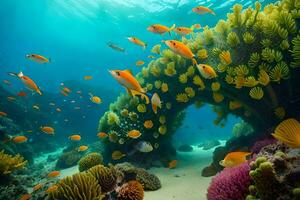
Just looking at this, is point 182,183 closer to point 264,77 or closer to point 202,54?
point 264,77

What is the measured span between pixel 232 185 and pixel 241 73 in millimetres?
3419

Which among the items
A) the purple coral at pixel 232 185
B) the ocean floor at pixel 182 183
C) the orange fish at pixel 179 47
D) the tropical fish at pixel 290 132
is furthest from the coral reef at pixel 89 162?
the tropical fish at pixel 290 132

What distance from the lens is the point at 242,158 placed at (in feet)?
14.8

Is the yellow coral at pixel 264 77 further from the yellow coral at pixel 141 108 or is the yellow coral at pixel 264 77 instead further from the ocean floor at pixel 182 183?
the yellow coral at pixel 141 108

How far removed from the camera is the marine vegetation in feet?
20.2

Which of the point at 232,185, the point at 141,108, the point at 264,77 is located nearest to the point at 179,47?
the point at 264,77

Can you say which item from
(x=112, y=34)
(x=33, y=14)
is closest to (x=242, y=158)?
(x=112, y=34)

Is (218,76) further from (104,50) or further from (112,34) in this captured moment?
(104,50)

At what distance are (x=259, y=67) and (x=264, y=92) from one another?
3.24ft

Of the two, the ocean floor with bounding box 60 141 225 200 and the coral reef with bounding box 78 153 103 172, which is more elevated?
the coral reef with bounding box 78 153 103 172

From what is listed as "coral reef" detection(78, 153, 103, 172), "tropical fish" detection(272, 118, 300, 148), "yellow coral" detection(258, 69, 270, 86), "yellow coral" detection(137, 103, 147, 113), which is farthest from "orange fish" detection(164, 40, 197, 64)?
"coral reef" detection(78, 153, 103, 172)

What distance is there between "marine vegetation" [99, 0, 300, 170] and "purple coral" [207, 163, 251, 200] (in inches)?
96.2

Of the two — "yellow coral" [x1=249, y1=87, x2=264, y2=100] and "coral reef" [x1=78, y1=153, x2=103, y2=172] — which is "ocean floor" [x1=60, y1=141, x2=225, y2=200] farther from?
"yellow coral" [x1=249, y1=87, x2=264, y2=100]

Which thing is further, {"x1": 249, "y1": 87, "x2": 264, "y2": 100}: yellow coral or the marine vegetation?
{"x1": 249, "y1": 87, "x2": 264, "y2": 100}: yellow coral
